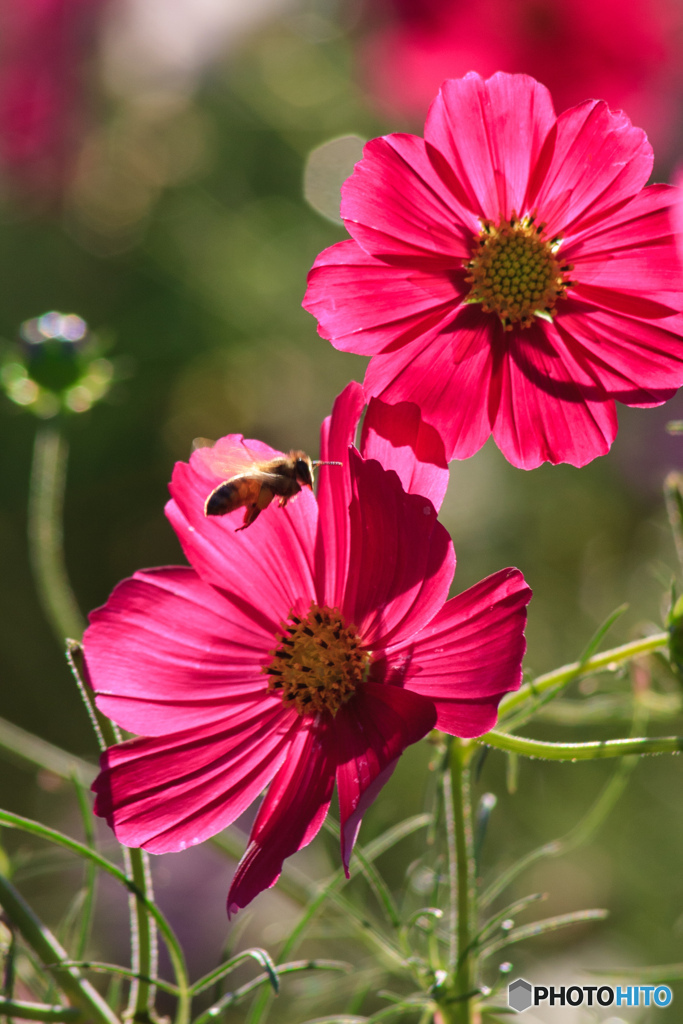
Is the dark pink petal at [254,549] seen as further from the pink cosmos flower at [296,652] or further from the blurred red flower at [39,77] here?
the blurred red flower at [39,77]

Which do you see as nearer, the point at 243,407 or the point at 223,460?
the point at 223,460

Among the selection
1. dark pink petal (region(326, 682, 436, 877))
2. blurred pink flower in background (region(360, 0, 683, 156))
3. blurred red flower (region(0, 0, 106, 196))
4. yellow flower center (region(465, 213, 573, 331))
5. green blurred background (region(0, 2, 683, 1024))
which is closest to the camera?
dark pink petal (region(326, 682, 436, 877))

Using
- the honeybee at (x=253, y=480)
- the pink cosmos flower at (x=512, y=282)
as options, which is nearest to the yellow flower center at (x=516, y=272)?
the pink cosmos flower at (x=512, y=282)

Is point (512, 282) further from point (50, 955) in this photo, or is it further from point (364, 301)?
point (50, 955)

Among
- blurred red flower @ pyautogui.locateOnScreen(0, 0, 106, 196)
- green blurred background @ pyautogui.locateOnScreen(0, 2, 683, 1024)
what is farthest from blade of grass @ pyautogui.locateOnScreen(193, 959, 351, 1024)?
blurred red flower @ pyautogui.locateOnScreen(0, 0, 106, 196)

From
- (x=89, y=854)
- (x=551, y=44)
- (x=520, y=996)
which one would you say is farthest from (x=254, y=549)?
(x=551, y=44)

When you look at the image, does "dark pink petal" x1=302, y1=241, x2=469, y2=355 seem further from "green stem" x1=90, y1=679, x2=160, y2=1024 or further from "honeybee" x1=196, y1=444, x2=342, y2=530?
"green stem" x1=90, y1=679, x2=160, y2=1024
